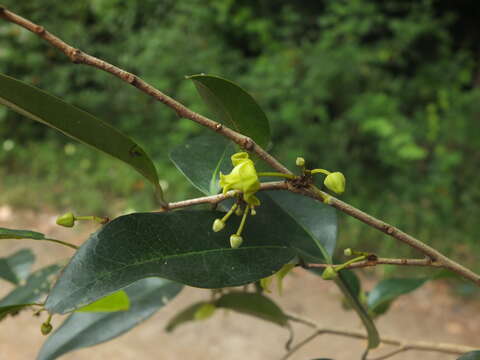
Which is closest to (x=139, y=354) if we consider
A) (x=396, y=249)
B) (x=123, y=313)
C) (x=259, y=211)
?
(x=396, y=249)

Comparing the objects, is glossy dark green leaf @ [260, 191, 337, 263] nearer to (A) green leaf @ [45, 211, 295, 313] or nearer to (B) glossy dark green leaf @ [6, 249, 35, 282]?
(A) green leaf @ [45, 211, 295, 313]

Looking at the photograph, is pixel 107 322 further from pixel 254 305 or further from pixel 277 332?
pixel 277 332

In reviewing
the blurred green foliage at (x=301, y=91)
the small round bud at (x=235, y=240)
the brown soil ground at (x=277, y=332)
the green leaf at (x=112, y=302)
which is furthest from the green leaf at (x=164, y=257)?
the blurred green foliage at (x=301, y=91)

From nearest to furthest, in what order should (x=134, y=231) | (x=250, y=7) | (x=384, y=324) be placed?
1. (x=134, y=231)
2. (x=384, y=324)
3. (x=250, y=7)

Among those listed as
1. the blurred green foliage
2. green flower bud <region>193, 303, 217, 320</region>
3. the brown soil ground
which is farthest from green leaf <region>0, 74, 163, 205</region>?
the blurred green foliage

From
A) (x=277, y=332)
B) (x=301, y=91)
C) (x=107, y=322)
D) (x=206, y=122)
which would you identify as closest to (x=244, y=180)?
(x=206, y=122)

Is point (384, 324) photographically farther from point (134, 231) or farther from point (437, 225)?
point (134, 231)
